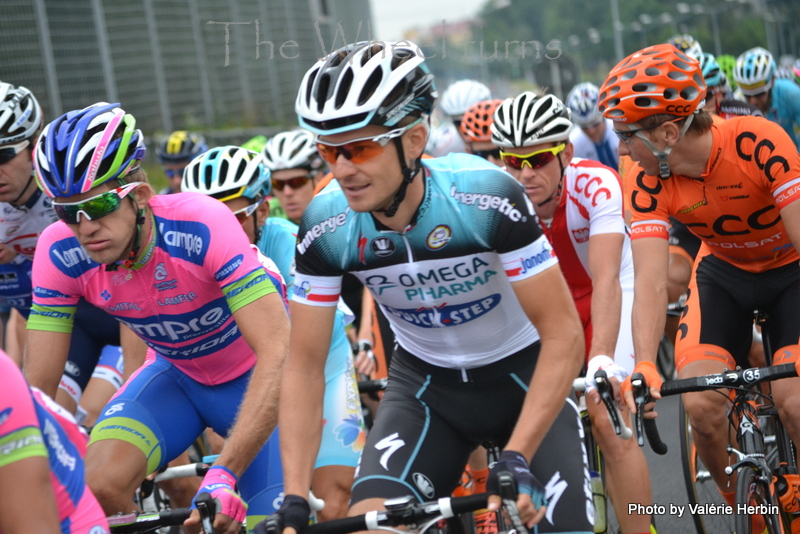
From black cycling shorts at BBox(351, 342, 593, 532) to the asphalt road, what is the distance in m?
1.39

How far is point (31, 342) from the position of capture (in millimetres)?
4266

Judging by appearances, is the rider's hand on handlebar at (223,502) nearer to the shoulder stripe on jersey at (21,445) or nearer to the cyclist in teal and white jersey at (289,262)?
the shoulder stripe on jersey at (21,445)

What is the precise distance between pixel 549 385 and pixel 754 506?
169 cm

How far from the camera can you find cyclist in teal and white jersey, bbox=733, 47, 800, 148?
447 inches

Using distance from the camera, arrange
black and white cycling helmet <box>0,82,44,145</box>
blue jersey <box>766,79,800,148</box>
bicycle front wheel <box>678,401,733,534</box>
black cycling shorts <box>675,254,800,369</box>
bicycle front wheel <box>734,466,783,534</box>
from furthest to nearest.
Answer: blue jersey <box>766,79,800,148</box>
black and white cycling helmet <box>0,82,44,145</box>
bicycle front wheel <box>678,401,733,534</box>
black cycling shorts <box>675,254,800,369</box>
bicycle front wheel <box>734,466,783,534</box>

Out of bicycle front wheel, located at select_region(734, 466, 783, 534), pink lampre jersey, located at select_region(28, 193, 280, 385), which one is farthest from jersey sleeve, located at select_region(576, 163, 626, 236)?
pink lampre jersey, located at select_region(28, 193, 280, 385)

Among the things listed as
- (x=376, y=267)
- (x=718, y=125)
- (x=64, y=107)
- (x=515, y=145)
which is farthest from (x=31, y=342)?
(x=64, y=107)

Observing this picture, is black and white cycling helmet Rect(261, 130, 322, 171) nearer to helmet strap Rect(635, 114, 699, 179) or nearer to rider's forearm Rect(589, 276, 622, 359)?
rider's forearm Rect(589, 276, 622, 359)

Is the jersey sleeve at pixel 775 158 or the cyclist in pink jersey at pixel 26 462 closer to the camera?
the cyclist in pink jersey at pixel 26 462

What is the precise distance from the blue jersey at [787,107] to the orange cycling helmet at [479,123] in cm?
483

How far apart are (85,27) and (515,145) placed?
12238mm

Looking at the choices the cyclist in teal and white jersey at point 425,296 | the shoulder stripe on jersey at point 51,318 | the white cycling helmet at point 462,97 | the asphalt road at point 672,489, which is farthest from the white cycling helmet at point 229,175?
the white cycling helmet at point 462,97

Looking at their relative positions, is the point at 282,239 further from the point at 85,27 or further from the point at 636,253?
the point at 85,27

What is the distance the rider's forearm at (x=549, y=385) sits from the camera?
3115mm
